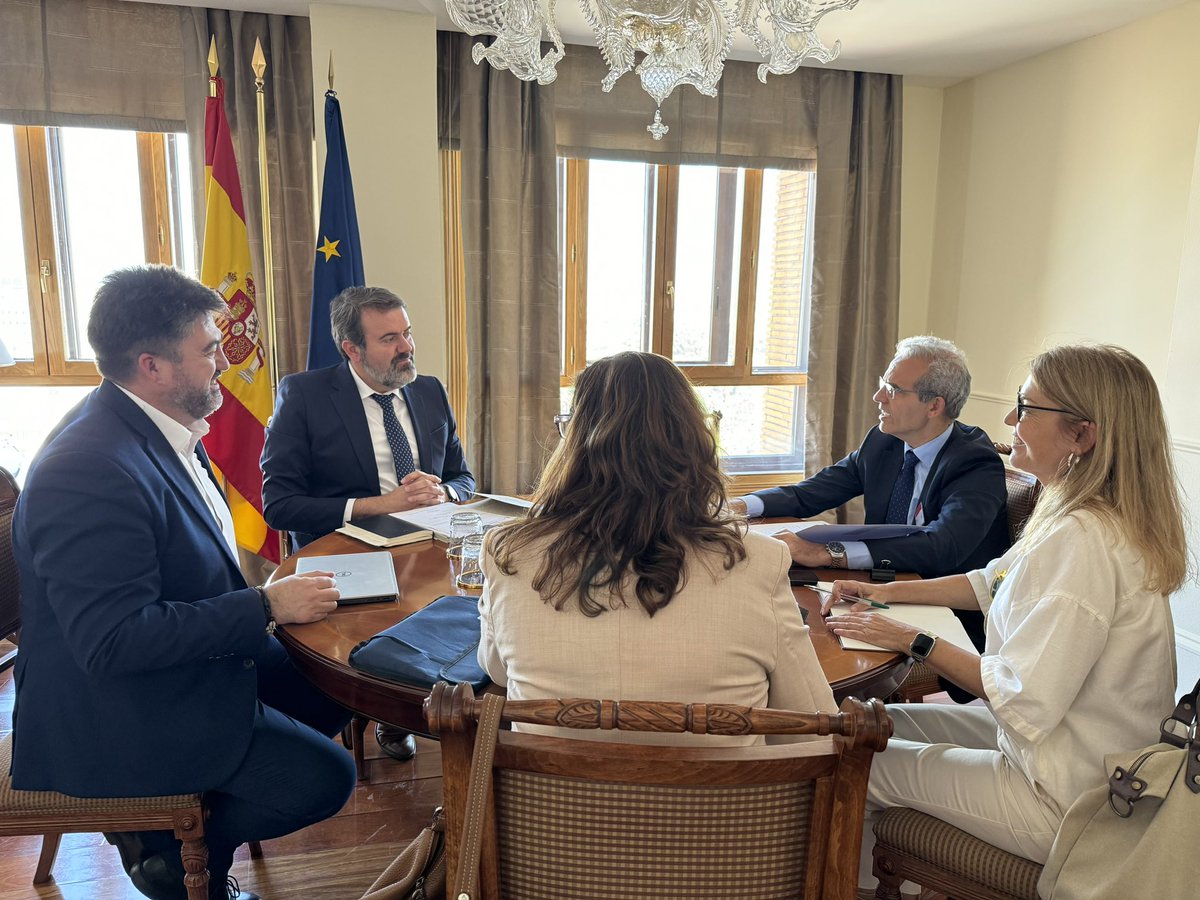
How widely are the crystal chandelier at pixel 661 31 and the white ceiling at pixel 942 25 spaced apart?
1.35 meters

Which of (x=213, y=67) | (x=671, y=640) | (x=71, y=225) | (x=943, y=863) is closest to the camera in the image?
(x=671, y=640)

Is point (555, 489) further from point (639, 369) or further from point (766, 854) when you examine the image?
point (766, 854)

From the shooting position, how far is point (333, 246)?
3.32 metres

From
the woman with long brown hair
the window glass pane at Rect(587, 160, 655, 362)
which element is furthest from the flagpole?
the woman with long brown hair

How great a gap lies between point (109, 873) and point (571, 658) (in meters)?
1.61

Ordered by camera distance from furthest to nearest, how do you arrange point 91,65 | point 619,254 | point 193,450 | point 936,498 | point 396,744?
1. point 619,254
2. point 91,65
3. point 396,744
4. point 936,498
5. point 193,450

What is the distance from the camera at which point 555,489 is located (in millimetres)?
1160

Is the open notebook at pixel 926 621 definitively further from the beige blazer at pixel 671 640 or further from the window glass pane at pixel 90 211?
the window glass pane at pixel 90 211

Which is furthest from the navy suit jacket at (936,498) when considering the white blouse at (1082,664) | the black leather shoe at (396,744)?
the black leather shoe at (396,744)

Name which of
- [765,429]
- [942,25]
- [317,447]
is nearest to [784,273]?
[765,429]

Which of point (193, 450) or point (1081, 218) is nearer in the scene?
point (193, 450)

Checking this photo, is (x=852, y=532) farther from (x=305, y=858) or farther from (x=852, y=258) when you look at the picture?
(x=852, y=258)

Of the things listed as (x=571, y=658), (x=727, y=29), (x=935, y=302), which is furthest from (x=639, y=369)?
(x=935, y=302)

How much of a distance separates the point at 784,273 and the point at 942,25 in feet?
4.55
